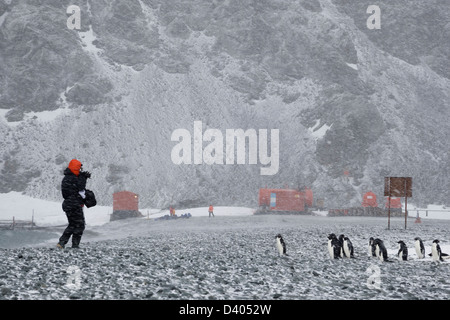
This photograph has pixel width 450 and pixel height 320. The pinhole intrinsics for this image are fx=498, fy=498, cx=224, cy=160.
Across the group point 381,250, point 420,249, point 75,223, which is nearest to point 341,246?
point 381,250

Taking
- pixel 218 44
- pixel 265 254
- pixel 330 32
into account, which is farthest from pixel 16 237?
pixel 330 32

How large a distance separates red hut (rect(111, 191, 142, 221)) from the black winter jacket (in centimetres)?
3873

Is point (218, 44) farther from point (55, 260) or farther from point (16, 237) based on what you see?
point (55, 260)

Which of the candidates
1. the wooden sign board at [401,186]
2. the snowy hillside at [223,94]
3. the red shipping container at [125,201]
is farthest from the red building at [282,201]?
the wooden sign board at [401,186]

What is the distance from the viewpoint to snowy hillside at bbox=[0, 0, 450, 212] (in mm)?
72688

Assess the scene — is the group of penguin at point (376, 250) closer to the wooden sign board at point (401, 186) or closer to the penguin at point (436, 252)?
the penguin at point (436, 252)

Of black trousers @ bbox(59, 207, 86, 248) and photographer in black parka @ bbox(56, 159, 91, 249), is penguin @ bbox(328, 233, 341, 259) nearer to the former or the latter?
black trousers @ bbox(59, 207, 86, 248)

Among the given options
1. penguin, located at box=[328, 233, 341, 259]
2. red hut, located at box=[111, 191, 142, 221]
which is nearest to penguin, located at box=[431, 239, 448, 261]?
penguin, located at box=[328, 233, 341, 259]

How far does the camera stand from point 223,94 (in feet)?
293

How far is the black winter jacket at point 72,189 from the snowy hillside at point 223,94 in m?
50.7

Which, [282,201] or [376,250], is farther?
[282,201]

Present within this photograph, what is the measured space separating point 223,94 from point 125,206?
4259cm

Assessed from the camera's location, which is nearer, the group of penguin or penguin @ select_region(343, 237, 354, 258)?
the group of penguin

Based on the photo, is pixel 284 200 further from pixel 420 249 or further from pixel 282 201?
pixel 420 249
